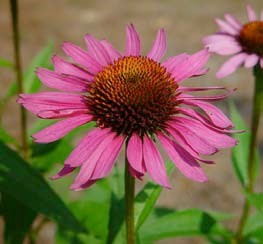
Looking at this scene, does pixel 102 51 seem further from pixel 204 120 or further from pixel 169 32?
pixel 169 32

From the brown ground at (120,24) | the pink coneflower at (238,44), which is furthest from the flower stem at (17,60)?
the brown ground at (120,24)

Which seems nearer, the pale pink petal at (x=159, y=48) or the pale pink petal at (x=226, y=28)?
the pale pink petal at (x=159, y=48)

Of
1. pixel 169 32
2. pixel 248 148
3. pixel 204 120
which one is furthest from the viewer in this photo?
pixel 169 32

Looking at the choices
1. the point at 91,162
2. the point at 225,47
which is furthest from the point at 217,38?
the point at 91,162

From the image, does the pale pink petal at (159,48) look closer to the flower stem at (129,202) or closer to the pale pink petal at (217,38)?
the flower stem at (129,202)

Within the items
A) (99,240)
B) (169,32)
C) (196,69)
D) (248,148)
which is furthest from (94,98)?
(169,32)

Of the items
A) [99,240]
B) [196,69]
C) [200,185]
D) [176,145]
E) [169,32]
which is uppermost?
[169,32]

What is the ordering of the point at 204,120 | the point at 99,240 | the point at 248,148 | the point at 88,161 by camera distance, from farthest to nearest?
1. the point at 248,148
2. the point at 99,240
3. the point at 204,120
4. the point at 88,161
